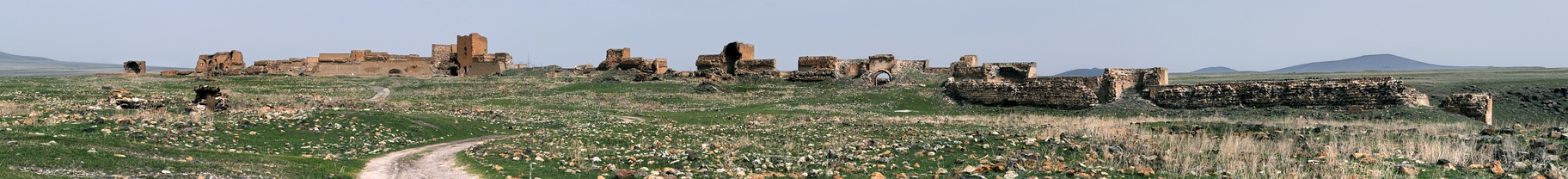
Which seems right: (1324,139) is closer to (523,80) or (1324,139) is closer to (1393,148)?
(1393,148)

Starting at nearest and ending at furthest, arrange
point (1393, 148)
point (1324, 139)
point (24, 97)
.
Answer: point (1393, 148)
point (1324, 139)
point (24, 97)

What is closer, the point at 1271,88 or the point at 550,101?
the point at 1271,88

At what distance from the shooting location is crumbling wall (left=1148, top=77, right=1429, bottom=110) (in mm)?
31125

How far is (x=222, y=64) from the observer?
7562cm

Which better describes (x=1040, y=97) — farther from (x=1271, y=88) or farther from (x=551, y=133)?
(x=551, y=133)

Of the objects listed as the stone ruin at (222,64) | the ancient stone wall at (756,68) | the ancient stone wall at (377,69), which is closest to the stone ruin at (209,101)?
the ancient stone wall at (756,68)

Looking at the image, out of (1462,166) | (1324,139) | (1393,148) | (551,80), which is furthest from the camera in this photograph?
(551,80)

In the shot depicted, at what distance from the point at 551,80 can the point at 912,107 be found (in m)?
27.3

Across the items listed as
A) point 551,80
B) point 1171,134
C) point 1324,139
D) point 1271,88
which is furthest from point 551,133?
point 551,80

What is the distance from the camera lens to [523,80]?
59.2 meters

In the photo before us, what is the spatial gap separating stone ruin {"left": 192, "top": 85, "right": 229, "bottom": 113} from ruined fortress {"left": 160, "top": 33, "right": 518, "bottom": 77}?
147 ft

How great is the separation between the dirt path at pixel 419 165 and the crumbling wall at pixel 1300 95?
2729cm

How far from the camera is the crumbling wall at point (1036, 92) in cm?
3838

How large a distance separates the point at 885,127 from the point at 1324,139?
34.0 feet
